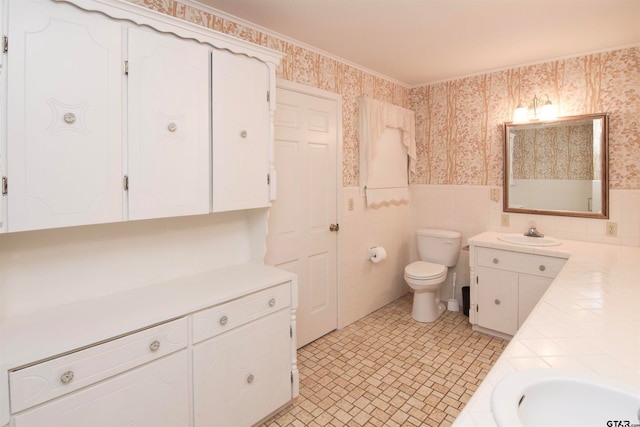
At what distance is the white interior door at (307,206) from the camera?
8.63ft

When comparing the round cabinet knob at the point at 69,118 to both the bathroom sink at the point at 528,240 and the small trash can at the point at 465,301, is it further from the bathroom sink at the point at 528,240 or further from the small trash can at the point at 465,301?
the small trash can at the point at 465,301

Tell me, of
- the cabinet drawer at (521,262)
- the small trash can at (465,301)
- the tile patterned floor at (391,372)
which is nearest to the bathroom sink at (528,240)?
the cabinet drawer at (521,262)

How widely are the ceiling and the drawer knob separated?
1.93 meters

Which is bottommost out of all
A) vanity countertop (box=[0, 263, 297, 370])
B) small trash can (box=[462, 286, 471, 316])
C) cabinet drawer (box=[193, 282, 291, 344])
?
small trash can (box=[462, 286, 471, 316])

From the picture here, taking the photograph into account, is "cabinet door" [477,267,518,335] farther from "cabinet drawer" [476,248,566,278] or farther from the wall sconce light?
the wall sconce light

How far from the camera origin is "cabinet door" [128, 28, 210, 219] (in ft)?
5.08

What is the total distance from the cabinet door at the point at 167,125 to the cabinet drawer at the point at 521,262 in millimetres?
2323

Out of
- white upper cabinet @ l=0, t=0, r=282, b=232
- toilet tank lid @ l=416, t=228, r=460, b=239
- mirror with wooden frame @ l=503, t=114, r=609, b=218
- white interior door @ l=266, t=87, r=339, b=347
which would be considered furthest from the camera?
toilet tank lid @ l=416, t=228, r=460, b=239

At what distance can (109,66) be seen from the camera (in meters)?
1.46

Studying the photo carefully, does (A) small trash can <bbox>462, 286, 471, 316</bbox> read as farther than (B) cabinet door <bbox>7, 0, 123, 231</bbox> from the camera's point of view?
Yes

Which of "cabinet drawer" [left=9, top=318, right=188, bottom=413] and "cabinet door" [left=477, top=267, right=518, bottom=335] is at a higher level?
"cabinet drawer" [left=9, top=318, right=188, bottom=413]

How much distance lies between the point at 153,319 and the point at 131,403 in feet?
1.06

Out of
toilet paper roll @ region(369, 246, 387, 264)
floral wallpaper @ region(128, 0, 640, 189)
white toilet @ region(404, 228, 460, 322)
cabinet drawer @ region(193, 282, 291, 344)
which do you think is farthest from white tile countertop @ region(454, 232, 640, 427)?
toilet paper roll @ region(369, 246, 387, 264)

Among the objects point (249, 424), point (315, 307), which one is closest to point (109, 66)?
point (249, 424)
